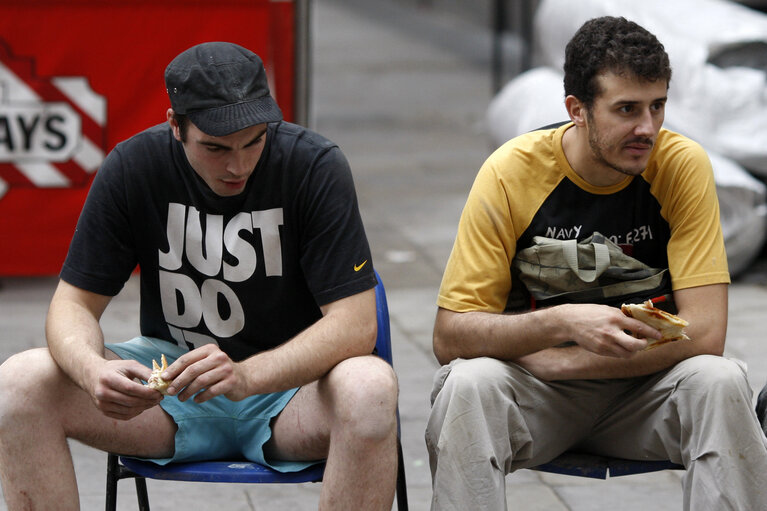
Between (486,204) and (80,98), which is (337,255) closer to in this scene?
(486,204)

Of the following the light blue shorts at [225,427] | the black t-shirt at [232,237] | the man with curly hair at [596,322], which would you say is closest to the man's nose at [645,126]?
the man with curly hair at [596,322]

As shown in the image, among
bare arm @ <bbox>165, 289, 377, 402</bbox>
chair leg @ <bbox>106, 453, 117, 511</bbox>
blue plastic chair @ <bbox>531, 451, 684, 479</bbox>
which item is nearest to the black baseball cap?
bare arm @ <bbox>165, 289, 377, 402</bbox>

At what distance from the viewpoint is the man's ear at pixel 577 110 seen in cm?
315

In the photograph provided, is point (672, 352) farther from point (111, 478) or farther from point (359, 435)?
point (111, 478)

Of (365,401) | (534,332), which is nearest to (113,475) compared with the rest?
(365,401)

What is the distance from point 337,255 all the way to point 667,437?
908 mm

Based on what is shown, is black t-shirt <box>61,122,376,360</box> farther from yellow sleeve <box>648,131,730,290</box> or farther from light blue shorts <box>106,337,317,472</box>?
yellow sleeve <box>648,131,730,290</box>

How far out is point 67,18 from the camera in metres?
6.03

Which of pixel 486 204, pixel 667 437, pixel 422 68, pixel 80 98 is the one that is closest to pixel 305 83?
pixel 80 98

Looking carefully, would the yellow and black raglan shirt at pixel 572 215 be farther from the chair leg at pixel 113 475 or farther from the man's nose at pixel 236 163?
the chair leg at pixel 113 475

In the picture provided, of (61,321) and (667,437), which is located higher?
(61,321)

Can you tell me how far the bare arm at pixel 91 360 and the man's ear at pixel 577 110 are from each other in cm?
123

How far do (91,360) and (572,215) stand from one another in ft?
4.04

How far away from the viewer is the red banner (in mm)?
6008
